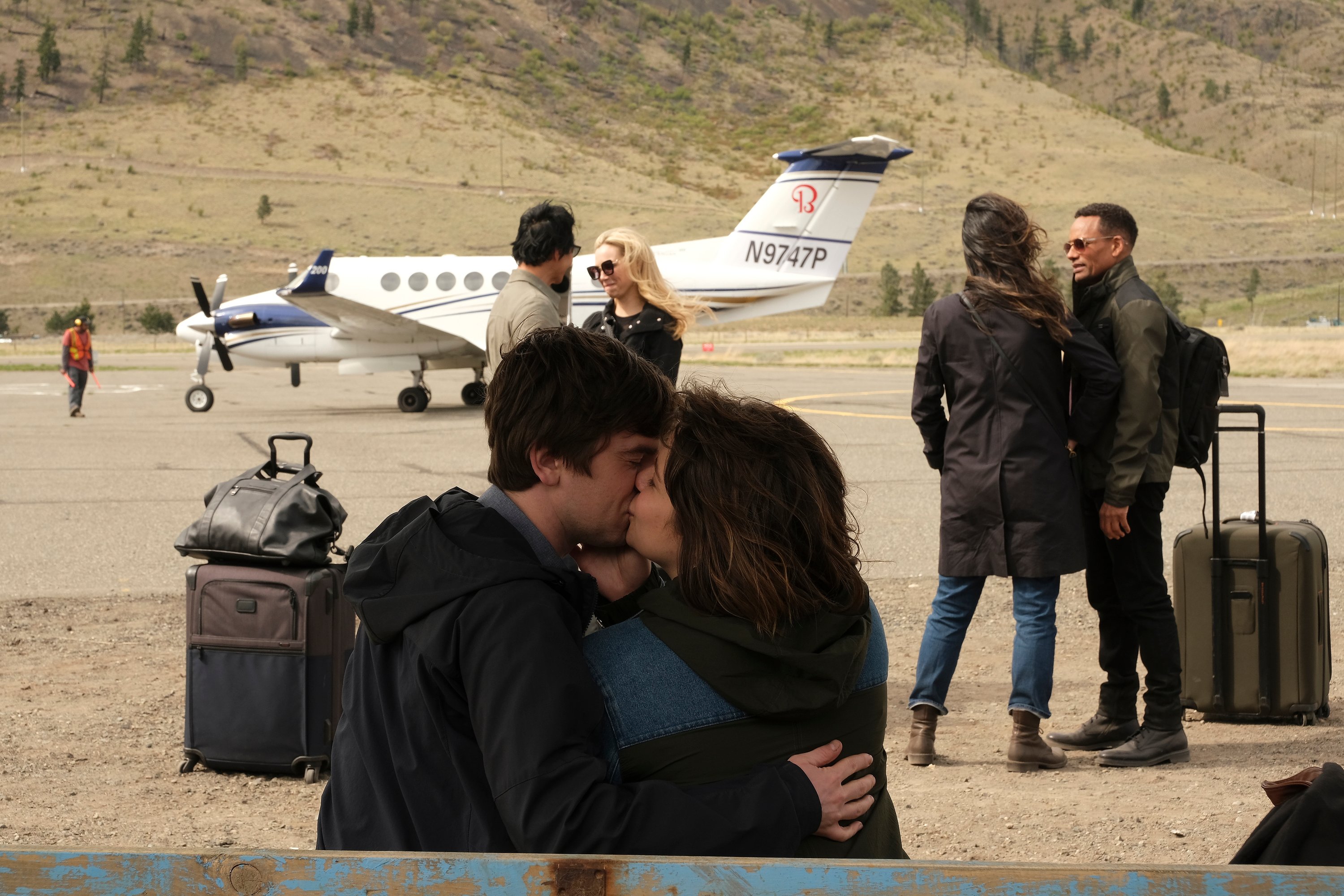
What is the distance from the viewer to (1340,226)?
112125 mm

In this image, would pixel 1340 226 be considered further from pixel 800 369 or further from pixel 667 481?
pixel 667 481

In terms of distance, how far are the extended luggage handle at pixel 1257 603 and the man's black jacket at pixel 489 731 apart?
3.82 m

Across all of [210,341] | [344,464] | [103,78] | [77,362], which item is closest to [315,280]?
[210,341]

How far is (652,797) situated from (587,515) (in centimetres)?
50

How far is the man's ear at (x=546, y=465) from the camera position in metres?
2.05

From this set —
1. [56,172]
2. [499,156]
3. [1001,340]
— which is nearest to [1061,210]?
[499,156]

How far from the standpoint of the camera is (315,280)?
69.6 ft

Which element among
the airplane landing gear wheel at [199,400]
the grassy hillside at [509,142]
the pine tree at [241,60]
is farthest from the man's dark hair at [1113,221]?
the pine tree at [241,60]

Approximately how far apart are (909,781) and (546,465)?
3.05m

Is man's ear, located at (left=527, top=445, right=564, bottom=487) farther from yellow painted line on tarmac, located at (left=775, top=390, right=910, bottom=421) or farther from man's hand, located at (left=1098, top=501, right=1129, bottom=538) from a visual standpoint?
yellow painted line on tarmac, located at (left=775, top=390, right=910, bottom=421)

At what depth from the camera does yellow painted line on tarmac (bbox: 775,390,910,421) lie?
18875 mm

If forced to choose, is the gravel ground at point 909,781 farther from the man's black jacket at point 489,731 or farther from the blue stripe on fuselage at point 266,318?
the blue stripe on fuselage at point 266,318

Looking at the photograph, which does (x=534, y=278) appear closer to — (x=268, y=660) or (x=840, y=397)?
(x=268, y=660)

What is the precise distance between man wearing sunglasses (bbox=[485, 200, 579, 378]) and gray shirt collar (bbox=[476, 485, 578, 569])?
3132 millimetres
